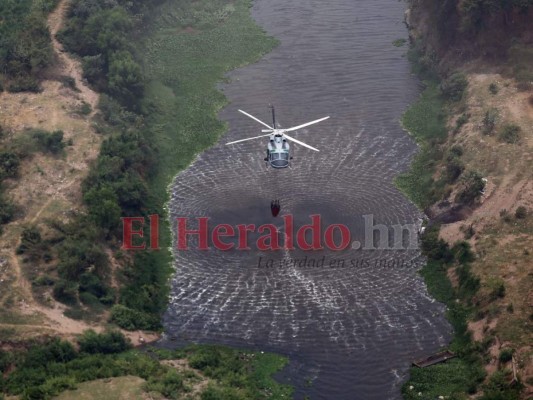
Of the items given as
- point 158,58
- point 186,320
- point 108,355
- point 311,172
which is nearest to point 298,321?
point 186,320

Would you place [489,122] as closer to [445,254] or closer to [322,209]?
[445,254]

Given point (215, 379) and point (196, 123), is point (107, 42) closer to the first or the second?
point (196, 123)

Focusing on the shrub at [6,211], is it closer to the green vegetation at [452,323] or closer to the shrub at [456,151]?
the green vegetation at [452,323]

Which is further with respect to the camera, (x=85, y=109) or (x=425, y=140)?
(x=85, y=109)

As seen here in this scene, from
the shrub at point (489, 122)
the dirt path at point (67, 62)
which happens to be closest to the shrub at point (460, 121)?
the shrub at point (489, 122)

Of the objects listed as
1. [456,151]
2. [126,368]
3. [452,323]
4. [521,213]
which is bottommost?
[126,368]

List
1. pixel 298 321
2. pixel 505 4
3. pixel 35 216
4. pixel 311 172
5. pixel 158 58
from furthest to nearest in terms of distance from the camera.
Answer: pixel 158 58
pixel 505 4
pixel 311 172
pixel 35 216
pixel 298 321

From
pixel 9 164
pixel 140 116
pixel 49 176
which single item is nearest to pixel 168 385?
pixel 49 176
